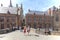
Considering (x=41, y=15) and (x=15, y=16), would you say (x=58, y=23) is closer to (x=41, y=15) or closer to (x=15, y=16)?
(x=41, y=15)

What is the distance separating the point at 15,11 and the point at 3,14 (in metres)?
2.44

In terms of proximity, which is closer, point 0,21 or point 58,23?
point 0,21

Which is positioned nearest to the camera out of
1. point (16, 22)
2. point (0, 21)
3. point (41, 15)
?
point (0, 21)

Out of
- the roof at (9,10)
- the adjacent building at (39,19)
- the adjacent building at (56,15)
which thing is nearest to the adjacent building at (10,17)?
the roof at (9,10)

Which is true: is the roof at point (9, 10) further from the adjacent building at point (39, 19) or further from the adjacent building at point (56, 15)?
the adjacent building at point (56, 15)

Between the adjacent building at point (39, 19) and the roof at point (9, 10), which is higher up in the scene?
the roof at point (9, 10)

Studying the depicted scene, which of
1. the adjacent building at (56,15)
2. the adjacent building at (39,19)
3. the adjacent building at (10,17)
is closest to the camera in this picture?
the adjacent building at (10,17)

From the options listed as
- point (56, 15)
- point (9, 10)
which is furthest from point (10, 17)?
point (56, 15)

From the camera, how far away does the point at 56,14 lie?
27.2 metres

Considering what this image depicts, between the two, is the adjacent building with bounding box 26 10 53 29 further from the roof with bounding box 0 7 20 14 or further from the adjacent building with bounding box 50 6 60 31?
the roof with bounding box 0 7 20 14

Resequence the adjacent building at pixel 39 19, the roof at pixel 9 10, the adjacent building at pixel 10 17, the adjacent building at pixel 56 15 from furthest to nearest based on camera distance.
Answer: the adjacent building at pixel 39 19 → the roof at pixel 9 10 → the adjacent building at pixel 56 15 → the adjacent building at pixel 10 17

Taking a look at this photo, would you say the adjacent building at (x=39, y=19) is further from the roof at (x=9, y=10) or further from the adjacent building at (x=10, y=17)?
the roof at (x=9, y=10)

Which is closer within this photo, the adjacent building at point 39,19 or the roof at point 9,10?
the roof at point 9,10

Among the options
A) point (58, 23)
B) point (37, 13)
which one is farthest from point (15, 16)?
point (58, 23)
